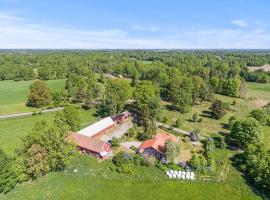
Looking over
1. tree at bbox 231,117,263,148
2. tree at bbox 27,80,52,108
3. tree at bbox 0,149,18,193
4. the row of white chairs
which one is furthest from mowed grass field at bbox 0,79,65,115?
tree at bbox 231,117,263,148

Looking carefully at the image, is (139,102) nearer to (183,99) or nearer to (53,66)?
(183,99)

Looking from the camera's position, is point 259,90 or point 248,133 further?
point 259,90

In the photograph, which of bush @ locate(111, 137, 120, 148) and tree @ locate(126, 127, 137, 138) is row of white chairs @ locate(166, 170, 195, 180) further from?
tree @ locate(126, 127, 137, 138)

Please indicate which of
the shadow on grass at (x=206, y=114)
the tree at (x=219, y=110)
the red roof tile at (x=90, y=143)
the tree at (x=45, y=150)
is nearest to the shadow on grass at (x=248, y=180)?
the tree at (x=219, y=110)

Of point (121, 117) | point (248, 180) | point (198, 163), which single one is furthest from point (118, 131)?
point (248, 180)

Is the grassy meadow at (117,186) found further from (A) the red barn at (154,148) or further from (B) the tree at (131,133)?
(B) the tree at (131,133)

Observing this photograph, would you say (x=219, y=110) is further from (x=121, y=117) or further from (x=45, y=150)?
(x=45, y=150)
